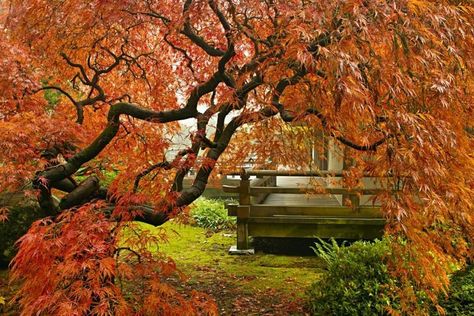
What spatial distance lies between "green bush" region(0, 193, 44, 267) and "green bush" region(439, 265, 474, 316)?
17.0 ft

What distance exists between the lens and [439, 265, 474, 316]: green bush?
14.2 ft

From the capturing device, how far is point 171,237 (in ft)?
30.3

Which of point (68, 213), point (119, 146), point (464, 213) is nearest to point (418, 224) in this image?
point (464, 213)

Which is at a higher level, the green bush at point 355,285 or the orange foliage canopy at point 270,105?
the orange foliage canopy at point 270,105

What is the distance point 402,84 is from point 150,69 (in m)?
4.42

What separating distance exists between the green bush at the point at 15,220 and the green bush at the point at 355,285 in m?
4.02

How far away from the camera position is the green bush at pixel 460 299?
14.2 ft

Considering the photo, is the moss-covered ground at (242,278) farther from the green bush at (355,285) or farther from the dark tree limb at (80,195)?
the dark tree limb at (80,195)

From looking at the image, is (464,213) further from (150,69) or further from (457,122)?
(150,69)

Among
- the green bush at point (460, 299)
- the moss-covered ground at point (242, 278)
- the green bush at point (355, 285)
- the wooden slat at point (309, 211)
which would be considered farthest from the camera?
the wooden slat at point (309, 211)

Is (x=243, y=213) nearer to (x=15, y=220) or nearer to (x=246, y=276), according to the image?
(x=246, y=276)

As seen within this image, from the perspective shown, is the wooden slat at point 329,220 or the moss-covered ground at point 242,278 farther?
the wooden slat at point 329,220

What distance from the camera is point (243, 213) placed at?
24.3ft

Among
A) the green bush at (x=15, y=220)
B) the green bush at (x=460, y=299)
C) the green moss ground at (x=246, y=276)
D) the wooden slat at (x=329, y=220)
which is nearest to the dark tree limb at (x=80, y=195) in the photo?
the green moss ground at (x=246, y=276)
